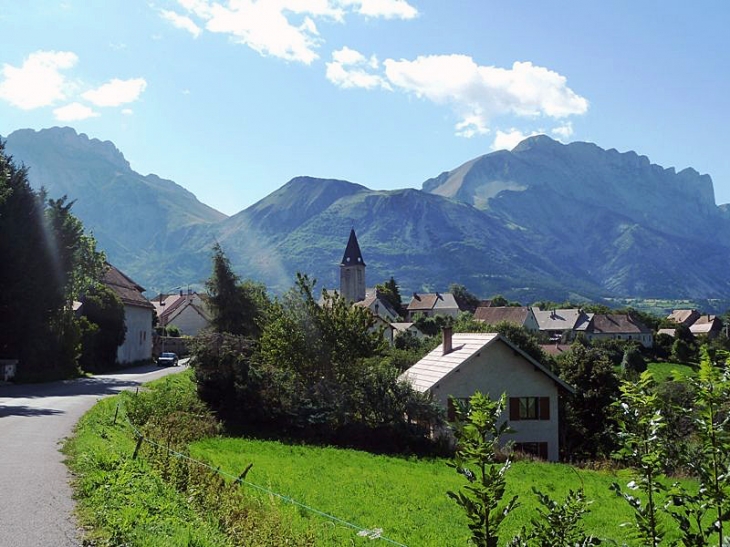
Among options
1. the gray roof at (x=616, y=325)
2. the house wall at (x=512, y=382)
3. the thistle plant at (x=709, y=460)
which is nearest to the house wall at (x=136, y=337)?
the house wall at (x=512, y=382)

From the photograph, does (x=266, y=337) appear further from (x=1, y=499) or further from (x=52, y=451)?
(x=1, y=499)

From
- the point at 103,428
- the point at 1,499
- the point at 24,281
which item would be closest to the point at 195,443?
the point at 103,428

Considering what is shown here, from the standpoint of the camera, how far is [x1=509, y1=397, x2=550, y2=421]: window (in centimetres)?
3522

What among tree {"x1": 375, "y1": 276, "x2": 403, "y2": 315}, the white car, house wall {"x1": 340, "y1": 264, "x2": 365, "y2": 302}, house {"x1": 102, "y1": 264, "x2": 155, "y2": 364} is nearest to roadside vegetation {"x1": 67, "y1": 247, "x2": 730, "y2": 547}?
the white car

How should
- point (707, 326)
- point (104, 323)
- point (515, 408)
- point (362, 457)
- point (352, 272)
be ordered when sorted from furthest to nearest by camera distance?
point (352, 272), point (707, 326), point (104, 323), point (515, 408), point (362, 457)

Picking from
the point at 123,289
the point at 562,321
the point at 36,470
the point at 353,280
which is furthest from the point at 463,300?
the point at 36,470

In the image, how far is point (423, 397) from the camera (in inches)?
1158

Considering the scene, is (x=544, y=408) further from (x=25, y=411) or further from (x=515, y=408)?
(x=25, y=411)

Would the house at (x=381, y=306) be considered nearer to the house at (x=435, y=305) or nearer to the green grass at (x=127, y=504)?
the house at (x=435, y=305)

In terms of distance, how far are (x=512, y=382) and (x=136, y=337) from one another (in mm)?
41726

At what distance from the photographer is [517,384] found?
35.6 m

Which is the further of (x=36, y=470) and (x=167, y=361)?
(x=167, y=361)

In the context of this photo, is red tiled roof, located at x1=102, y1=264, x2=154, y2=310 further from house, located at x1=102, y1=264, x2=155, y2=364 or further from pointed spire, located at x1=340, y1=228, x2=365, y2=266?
pointed spire, located at x1=340, y1=228, x2=365, y2=266

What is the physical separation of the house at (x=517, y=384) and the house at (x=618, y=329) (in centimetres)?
9772
